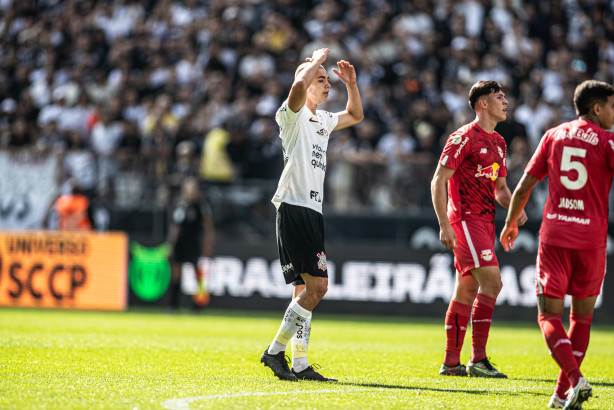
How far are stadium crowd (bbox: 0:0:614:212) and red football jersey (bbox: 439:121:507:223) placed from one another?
8.38 metres

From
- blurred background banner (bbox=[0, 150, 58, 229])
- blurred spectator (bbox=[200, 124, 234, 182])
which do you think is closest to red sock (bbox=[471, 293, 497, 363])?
blurred spectator (bbox=[200, 124, 234, 182])

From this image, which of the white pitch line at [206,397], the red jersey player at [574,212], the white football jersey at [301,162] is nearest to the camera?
the white pitch line at [206,397]

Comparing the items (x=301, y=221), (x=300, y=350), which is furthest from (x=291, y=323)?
(x=301, y=221)

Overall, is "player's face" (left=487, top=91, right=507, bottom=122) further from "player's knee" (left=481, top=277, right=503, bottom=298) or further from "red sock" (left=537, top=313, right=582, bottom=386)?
"red sock" (left=537, top=313, right=582, bottom=386)

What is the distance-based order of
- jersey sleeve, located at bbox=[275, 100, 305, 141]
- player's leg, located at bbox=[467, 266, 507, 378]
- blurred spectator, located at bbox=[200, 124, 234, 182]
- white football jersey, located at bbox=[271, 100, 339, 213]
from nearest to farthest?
jersey sleeve, located at bbox=[275, 100, 305, 141] → white football jersey, located at bbox=[271, 100, 339, 213] → player's leg, located at bbox=[467, 266, 507, 378] → blurred spectator, located at bbox=[200, 124, 234, 182]

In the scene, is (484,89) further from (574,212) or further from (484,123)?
(574,212)

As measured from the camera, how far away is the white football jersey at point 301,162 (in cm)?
763

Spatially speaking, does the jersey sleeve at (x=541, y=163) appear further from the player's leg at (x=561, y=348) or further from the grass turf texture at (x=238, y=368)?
the grass turf texture at (x=238, y=368)

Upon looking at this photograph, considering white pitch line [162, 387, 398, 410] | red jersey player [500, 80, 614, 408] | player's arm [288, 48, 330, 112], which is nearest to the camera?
white pitch line [162, 387, 398, 410]

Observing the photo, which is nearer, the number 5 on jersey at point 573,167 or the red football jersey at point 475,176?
the number 5 on jersey at point 573,167

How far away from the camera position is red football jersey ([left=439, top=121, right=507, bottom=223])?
8.48 metres

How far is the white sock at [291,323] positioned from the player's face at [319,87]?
5.91 ft

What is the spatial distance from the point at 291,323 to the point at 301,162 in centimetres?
137

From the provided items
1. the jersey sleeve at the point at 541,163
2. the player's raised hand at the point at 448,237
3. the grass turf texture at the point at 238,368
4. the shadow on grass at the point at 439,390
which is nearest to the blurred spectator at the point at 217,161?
the grass turf texture at the point at 238,368
